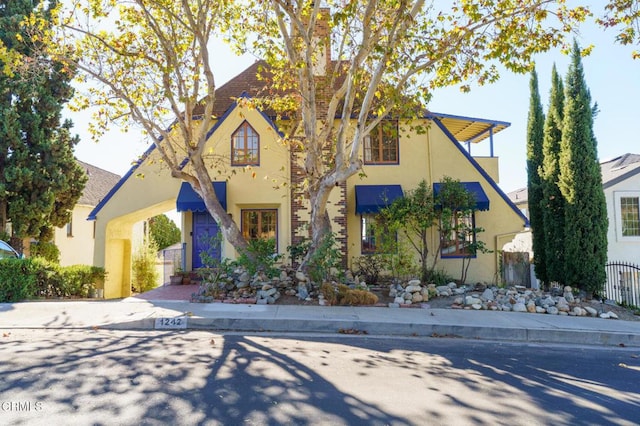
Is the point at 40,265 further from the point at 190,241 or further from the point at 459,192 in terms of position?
the point at 459,192

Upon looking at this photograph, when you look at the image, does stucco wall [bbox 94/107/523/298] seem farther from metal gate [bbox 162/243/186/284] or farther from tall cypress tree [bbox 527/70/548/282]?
metal gate [bbox 162/243/186/284]

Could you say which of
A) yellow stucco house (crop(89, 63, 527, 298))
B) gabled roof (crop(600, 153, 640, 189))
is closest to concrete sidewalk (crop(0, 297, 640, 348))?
yellow stucco house (crop(89, 63, 527, 298))

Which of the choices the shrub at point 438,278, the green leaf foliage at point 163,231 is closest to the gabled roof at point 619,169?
the shrub at point 438,278

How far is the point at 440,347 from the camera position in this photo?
684cm

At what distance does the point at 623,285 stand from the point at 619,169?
855 centimetres

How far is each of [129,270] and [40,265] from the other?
18.2ft

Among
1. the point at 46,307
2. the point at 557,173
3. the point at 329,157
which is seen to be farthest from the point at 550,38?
the point at 46,307

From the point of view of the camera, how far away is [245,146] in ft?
47.8

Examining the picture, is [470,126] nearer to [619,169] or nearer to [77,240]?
[619,169]

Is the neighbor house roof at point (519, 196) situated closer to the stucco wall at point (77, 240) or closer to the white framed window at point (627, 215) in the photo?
the white framed window at point (627, 215)

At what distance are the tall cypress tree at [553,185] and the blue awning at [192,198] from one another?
957 cm

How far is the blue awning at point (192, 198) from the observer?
13344 millimetres

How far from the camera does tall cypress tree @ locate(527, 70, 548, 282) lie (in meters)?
13.1

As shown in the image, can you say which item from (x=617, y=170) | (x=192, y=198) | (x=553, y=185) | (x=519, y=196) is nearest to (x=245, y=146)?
(x=192, y=198)
